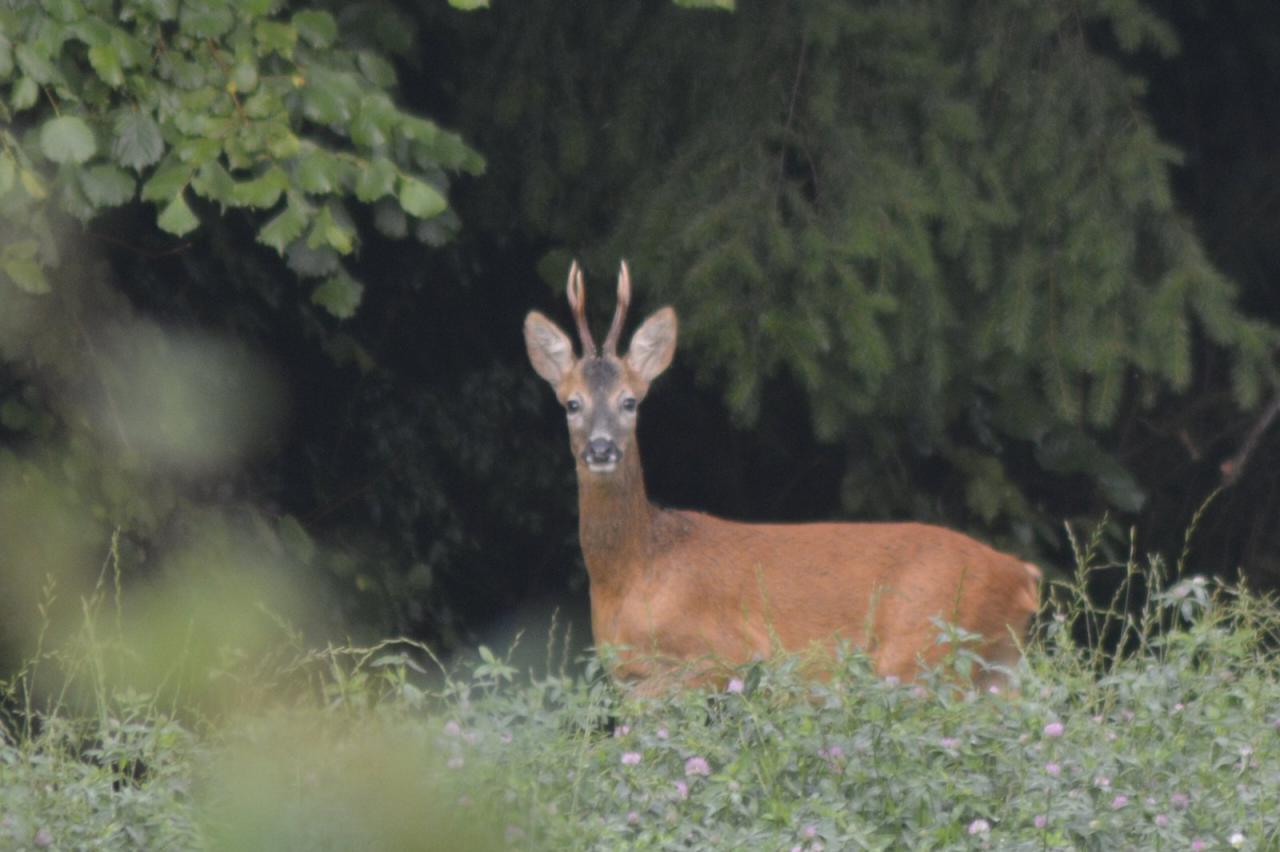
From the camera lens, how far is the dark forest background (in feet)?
18.2

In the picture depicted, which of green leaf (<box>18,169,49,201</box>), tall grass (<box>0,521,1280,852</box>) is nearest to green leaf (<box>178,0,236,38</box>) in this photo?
green leaf (<box>18,169,49,201</box>)

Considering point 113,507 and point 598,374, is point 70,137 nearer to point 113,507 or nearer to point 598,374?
point 113,507

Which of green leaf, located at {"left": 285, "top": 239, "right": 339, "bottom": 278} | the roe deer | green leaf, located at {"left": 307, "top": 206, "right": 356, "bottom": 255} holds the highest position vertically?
green leaf, located at {"left": 307, "top": 206, "right": 356, "bottom": 255}

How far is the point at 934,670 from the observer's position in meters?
4.61

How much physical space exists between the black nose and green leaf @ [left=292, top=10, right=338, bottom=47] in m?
1.45

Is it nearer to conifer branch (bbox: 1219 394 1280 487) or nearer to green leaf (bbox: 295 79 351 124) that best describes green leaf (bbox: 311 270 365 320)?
green leaf (bbox: 295 79 351 124)

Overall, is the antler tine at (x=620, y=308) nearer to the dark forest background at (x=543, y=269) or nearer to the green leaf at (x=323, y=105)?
the dark forest background at (x=543, y=269)

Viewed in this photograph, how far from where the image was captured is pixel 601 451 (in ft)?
20.8

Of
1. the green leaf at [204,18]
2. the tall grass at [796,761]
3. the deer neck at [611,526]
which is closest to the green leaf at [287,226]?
the green leaf at [204,18]

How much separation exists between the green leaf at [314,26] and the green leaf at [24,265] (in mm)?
928

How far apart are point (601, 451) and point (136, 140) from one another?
1724 millimetres

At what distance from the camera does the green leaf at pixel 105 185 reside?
209 inches

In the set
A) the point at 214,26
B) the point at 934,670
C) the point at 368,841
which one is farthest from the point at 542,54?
the point at 368,841

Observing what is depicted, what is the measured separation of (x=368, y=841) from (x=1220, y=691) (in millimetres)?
2891
